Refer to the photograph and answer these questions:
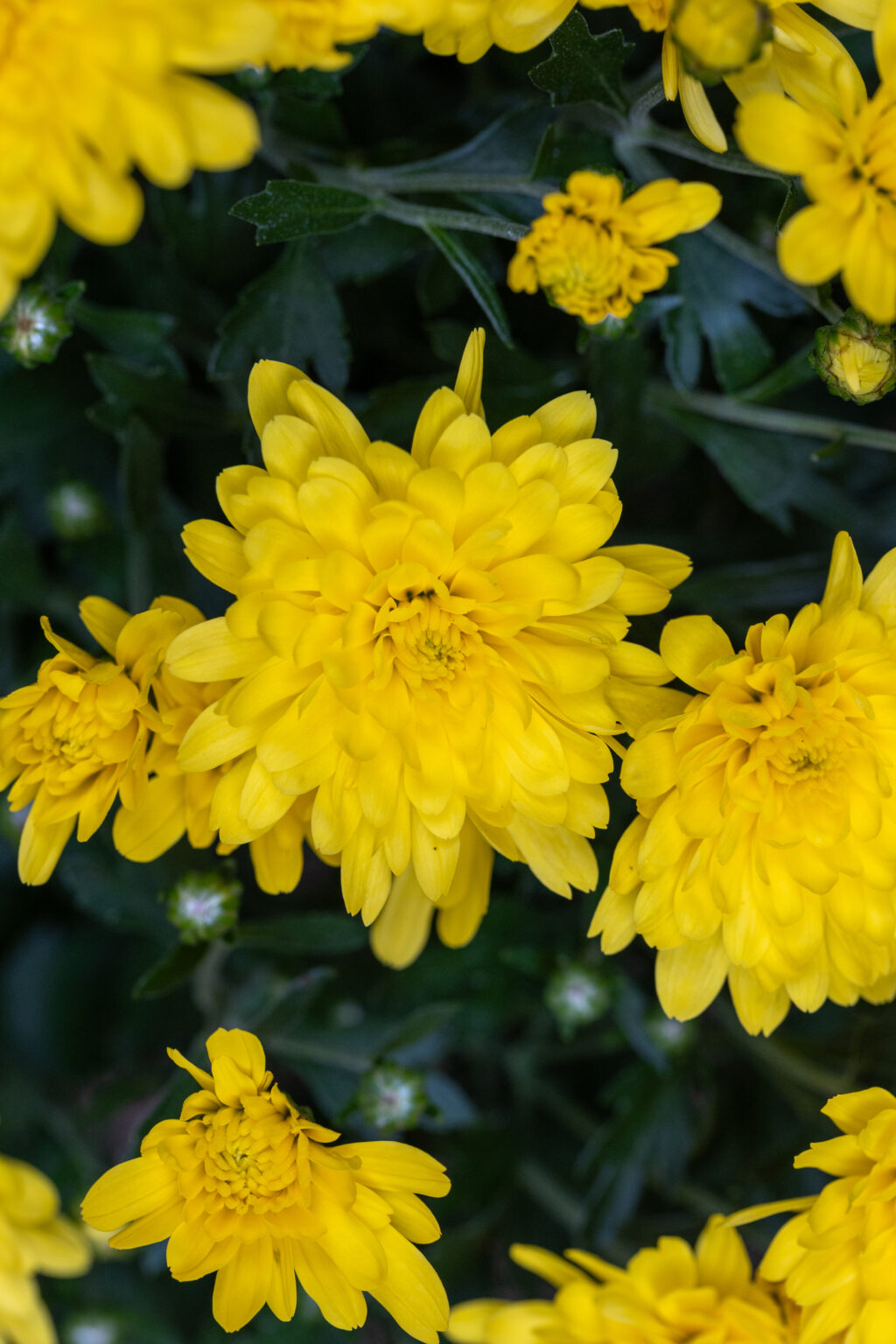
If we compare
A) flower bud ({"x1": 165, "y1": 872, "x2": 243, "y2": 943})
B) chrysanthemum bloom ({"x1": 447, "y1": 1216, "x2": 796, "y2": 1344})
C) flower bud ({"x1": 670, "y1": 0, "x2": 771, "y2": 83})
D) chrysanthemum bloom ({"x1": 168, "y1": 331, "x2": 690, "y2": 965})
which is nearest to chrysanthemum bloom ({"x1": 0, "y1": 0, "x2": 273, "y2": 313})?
chrysanthemum bloom ({"x1": 168, "y1": 331, "x2": 690, "y2": 965})

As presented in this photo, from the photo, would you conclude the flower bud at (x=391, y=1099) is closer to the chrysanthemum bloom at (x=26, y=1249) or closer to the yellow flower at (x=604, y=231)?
the chrysanthemum bloom at (x=26, y=1249)

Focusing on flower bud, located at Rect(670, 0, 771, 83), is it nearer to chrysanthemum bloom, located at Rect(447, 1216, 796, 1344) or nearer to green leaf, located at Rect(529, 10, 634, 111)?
green leaf, located at Rect(529, 10, 634, 111)

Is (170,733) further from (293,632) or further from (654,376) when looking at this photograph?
(654,376)

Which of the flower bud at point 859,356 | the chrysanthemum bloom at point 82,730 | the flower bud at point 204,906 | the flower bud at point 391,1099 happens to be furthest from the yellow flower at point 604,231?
the flower bud at point 391,1099

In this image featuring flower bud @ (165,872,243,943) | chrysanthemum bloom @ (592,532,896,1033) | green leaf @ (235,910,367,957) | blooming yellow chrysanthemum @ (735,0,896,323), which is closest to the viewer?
blooming yellow chrysanthemum @ (735,0,896,323)

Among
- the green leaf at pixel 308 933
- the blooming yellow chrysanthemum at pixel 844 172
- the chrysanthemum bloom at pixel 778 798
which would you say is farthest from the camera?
the green leaf at pixel 308 933

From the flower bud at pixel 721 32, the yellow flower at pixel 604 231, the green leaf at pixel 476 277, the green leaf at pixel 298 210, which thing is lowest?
the green leaf at pixel 476 277

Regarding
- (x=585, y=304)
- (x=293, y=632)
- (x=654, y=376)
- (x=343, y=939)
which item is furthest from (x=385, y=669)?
(x=654, y=376)
